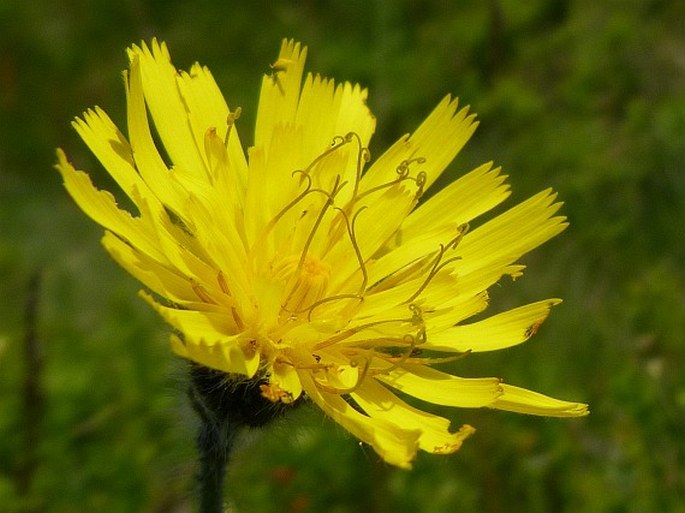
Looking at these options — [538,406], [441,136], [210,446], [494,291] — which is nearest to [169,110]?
[441,136]

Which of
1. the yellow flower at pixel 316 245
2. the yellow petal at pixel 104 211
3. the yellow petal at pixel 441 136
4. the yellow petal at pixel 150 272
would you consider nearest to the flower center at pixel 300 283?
the yellow flower at pixel 316 245

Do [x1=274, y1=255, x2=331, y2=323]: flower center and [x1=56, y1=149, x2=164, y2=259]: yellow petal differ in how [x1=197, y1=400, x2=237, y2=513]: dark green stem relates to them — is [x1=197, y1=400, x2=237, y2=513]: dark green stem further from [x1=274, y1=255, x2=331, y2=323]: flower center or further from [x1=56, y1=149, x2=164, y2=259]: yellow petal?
[x1=56, y1=149, x2=164, y2=259]: yellow petal

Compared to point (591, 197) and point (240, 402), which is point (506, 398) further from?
point (591, 197)

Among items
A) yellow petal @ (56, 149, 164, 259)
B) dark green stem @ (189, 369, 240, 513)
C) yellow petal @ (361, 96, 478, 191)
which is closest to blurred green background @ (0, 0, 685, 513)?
dark green stem @ (189, 369, 240, 513)

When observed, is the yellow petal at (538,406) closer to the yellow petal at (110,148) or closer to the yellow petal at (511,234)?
the yellow petal at (511,234)

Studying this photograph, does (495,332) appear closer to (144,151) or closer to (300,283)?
(300,283)

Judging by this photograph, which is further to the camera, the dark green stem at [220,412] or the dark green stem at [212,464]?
the dark green stem at [212,464]
